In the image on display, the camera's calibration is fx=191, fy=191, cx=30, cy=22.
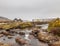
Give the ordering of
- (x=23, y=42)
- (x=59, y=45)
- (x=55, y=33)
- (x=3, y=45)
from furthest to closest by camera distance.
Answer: (x=55, y=33) → (x=23, y=42) → (x=3, y=45) → (x=59, y=45)

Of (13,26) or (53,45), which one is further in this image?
(13,26)

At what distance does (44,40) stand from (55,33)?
15.9 ft

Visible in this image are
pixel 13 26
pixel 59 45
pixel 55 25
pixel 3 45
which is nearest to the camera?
pixel 59 45

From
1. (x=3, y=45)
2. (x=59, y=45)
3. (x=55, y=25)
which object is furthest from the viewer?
(x=55, y=25)

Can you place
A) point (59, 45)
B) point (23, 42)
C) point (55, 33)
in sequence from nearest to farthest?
point (59, 45) → point (23, 42) → point (55, 33)

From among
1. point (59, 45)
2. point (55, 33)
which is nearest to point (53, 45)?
point (59, 45)

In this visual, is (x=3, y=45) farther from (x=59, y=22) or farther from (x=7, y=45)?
(x=59, y=22)

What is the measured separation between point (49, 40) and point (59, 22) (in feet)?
31.0

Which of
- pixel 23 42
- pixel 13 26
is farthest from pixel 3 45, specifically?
pixel 13 26

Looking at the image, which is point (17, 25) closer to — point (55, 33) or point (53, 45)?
point (55, 33)

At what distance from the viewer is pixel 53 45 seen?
2395cm

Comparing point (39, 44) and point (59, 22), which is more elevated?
point (59, 22)

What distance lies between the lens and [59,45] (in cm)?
2341

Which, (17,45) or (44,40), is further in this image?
(44,40)
